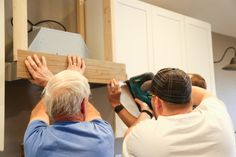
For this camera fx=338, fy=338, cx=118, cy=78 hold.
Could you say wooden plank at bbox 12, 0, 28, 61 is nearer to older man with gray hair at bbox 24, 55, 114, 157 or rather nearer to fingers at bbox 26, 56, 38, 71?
fingers at bbox 26, 56, 38, 71

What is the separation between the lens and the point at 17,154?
2029 millimetres

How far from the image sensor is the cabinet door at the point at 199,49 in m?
2.83

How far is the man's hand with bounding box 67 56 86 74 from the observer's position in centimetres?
180

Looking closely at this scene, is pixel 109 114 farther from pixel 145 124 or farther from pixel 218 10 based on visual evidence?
pixel 218 10

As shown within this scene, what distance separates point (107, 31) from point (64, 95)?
0.88 meters

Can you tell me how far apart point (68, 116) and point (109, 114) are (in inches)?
36.8

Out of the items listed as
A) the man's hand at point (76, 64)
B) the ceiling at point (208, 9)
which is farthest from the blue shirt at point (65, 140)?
the ceiling at point (208, 9)

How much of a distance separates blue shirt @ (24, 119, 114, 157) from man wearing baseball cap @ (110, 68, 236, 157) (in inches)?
4.8

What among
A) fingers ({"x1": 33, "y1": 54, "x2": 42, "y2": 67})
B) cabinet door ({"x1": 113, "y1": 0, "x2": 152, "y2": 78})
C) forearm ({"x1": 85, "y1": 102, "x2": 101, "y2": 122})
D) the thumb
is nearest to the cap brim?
the thumb

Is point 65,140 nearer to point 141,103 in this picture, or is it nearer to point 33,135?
point 33,135

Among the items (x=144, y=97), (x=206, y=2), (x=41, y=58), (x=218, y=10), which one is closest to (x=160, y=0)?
(x=206, y=2)

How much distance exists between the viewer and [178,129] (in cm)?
131

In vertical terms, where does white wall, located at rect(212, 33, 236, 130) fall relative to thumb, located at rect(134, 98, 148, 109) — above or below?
above

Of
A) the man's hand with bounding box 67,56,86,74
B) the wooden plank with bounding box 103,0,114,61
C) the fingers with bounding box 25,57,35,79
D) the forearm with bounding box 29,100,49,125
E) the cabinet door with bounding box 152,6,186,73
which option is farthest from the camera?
the cabinet door with bounding box 152,6,186,73
